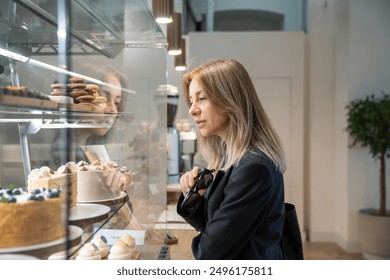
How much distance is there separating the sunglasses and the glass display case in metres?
0.17

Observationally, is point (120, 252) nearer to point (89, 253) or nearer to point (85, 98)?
point (89, 253)

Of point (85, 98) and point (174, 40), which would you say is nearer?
point (85, 98)

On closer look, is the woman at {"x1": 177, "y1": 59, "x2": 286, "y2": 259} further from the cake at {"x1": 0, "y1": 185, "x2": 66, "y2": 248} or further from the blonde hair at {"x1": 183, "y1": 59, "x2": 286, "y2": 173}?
the cake at {"x1": 0, "y1": 185, "x2": 66, "y2": 248}

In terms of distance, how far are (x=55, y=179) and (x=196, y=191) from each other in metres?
0.39

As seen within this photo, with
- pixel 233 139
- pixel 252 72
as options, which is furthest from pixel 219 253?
pixel 252 72

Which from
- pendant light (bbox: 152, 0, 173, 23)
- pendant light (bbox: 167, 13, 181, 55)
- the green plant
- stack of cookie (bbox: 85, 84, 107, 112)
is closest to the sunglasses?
stack of cookie (bbox: 85, 84, 107, 112)

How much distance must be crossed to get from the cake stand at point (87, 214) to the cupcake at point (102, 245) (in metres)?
0.13

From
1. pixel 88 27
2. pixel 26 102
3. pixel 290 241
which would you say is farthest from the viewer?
pixel 290 241

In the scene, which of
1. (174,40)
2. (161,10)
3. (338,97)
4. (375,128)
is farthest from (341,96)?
(161,10)

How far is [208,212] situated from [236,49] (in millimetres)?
2974

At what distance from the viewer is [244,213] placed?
81 cm

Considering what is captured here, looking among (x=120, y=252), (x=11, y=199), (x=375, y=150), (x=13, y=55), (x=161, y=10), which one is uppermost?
(x=161, y=10)

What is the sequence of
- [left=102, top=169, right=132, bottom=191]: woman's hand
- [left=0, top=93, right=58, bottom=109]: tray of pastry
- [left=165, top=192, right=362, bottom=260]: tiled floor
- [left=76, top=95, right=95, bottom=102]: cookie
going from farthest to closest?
[left=165, top=192, right=362, bottom=260]: tiled floor, [left=102, top=169, right=132, bottom=191]: woman's hand, [left=76, top=95, right=95, bottom=102]: cookie, [left=0, top=93, right=58, bottom=109]: tray of pastry

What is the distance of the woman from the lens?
0.81m
